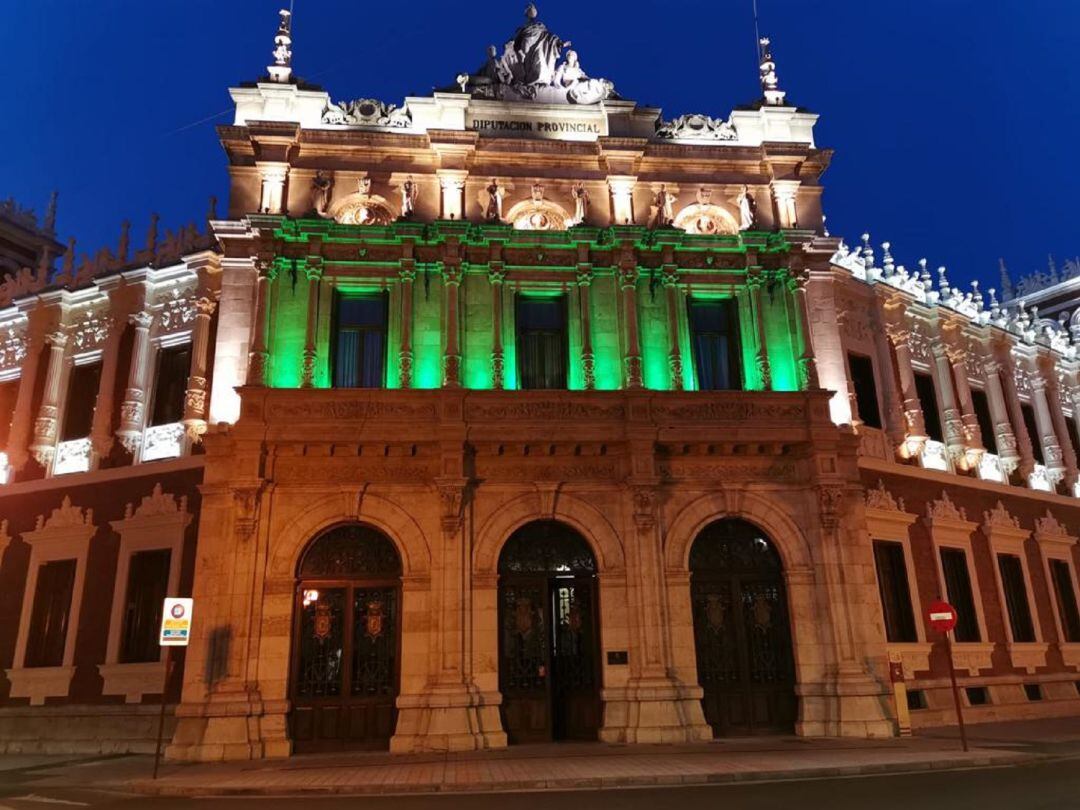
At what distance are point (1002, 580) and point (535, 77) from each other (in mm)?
20230

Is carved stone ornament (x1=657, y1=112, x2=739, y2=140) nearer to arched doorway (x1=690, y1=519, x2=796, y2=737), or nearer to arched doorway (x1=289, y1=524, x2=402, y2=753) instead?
arched doorway (x1=690, y1=519, x2=796, y2=737)

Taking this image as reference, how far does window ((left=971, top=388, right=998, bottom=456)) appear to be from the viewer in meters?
27.6

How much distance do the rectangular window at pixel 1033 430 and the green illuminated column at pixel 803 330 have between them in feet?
41.2

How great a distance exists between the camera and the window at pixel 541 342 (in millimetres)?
21156

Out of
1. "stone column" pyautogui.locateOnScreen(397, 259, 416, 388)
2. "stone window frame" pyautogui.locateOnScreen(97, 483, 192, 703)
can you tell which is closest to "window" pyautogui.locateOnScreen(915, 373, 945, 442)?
"stone column" pyautogui.locateOnScreen(397, 259, 416, 388)

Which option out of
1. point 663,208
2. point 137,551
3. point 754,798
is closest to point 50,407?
point 137,551

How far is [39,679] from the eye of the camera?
2081 cm

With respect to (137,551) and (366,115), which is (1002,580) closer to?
(366,115)

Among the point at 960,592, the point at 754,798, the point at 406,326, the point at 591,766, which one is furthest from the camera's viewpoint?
the point at 960,592

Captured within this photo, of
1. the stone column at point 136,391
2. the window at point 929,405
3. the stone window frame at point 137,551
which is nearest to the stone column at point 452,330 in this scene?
the stone window frame at point 137,551

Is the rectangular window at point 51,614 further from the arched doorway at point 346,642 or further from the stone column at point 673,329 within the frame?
the stone column at point 673,329

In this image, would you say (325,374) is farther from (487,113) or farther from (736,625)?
(736,625)

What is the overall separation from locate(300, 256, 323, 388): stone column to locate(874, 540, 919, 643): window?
605 inches

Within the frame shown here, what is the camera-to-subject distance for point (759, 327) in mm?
21719
